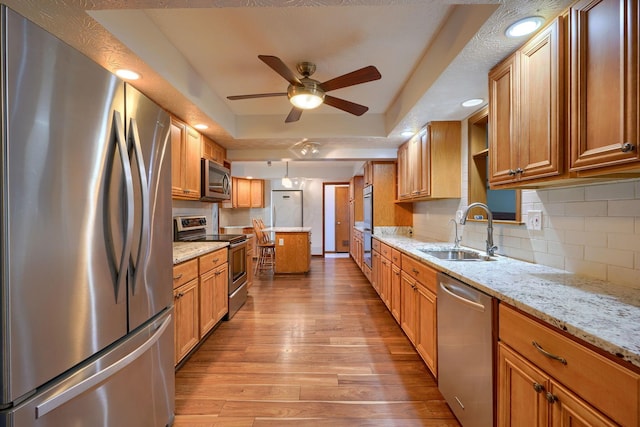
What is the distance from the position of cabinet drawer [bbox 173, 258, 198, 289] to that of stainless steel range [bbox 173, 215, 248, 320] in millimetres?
805

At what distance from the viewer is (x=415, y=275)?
2225 millimetres

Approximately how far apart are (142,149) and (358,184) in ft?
16.4

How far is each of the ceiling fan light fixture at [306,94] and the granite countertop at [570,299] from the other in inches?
61.6

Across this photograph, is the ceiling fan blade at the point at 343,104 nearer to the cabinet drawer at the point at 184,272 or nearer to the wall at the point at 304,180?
the cabinet drawer at the point at 184,272

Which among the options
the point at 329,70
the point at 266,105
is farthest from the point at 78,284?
the point at 266,105

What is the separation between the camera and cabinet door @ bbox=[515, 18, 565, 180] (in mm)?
1224

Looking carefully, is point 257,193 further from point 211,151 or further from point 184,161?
point 184,161

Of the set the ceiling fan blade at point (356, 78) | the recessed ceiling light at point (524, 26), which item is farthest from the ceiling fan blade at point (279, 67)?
the recessed ceiling light at point (524, 26)

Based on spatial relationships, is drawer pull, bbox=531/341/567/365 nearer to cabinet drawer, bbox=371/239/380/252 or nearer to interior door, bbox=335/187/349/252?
cabinet drawer, bbox=371/239/380/252

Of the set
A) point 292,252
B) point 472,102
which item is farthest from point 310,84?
point 292,252

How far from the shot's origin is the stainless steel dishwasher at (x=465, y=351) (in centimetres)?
126

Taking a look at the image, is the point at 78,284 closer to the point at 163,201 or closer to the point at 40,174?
the point at 40,174

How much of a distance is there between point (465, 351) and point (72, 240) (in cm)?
184

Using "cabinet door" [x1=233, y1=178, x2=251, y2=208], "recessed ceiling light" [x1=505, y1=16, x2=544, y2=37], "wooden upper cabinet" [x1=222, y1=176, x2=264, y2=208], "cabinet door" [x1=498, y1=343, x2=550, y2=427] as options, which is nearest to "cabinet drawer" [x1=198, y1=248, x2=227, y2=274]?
"cabinet door" [x1=498, y1=343, x2=550, y2=427]
